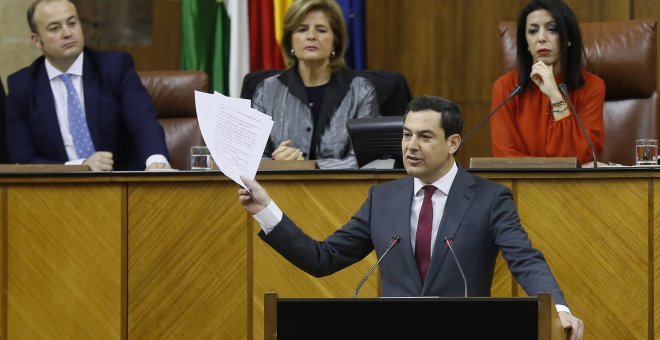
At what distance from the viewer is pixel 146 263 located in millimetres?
4277

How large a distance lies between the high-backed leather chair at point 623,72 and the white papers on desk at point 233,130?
232 cm

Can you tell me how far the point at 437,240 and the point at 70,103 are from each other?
2255mm

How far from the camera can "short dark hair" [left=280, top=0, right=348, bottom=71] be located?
16.4ft

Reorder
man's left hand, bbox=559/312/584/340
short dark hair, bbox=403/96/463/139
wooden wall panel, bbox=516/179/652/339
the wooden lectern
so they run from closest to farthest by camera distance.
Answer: the wooden lectern → man's left hand, bbox=559/312/584/340 → short dark hair, bbox=403/96/463/139 → wooden wall panel, bbox=516/179/652/339

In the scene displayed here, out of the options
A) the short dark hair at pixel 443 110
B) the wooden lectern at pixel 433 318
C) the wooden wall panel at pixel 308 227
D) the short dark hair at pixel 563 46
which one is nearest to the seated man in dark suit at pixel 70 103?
the wooden wall panel at pixel 308 227

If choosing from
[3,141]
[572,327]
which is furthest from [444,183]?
[3,141]

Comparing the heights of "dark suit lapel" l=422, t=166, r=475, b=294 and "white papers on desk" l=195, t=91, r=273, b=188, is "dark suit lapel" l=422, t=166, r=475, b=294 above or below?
below

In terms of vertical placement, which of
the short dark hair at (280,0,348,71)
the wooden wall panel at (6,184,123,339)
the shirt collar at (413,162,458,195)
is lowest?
the wooden wall panel at (6,184,123,339)

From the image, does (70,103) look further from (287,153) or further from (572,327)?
(572,327)

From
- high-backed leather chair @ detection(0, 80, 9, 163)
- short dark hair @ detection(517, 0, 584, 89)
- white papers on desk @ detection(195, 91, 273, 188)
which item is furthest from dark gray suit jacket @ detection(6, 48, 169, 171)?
white papers on desk @ detection(195, 91, 273, 188)

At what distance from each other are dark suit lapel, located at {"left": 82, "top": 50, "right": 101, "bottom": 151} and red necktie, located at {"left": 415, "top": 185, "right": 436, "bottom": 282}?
207 cm

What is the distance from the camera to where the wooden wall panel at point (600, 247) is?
4039 millimetres

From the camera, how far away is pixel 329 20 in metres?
5.02

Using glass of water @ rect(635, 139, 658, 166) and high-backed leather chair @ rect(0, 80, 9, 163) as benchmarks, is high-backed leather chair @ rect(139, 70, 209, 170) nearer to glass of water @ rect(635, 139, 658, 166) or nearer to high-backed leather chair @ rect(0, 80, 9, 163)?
high-backed leather chair @ rect(0, 80, 9, 163)
